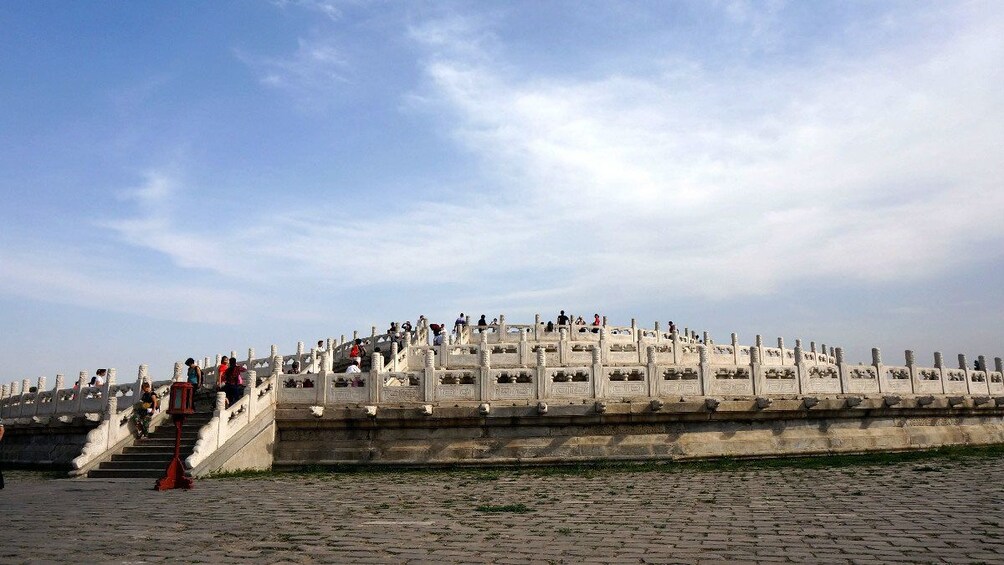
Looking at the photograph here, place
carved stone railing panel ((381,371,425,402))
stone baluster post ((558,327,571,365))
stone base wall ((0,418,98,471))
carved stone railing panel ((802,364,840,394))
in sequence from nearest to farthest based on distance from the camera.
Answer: carved stone railing panel ((381,371,425,402)), carved stone railing panel ((802,364,840,394)), stone base wall ((0,418,98,471)), stone baluster post ((558,327,571,365))

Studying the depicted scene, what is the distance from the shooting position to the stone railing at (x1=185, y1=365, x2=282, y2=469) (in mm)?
14648

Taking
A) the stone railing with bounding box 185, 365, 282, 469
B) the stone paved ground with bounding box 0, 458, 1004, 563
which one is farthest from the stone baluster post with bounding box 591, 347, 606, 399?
the stone railing with bounding box 185, 365, 282, 469

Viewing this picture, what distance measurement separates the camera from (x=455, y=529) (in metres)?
7.96

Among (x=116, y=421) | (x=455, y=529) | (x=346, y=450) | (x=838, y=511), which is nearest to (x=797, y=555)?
(x=838, y=511)

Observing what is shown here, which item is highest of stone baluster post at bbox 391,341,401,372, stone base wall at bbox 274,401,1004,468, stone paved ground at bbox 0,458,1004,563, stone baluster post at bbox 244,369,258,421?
stone baluster post at bbox 391,341,401,372

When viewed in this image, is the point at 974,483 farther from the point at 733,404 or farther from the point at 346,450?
the point at 346,450

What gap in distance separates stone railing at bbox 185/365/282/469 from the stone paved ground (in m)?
1.36

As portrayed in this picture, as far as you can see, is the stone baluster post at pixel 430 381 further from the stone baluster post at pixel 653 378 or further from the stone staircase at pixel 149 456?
the stone staircase at pixel 149 456

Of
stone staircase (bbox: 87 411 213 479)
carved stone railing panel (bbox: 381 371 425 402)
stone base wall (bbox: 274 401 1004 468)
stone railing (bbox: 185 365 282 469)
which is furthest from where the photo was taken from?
carved stone railing panel (bbox: 381 371 425 402)

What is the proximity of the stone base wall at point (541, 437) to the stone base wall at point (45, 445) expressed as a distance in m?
6.46

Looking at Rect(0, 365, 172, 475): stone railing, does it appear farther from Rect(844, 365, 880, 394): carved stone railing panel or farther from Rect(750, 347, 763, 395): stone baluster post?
Rect(844, 365, 880, 394): carved stone railing panel

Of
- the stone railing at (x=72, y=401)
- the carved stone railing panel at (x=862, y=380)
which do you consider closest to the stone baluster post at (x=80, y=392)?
the stone railing at (x=72, y=401)

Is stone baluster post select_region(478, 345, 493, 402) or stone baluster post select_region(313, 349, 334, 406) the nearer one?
stone baluster post select_region(478, 345, 493, 402)

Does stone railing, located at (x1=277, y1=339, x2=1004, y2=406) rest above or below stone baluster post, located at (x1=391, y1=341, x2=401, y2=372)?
below
